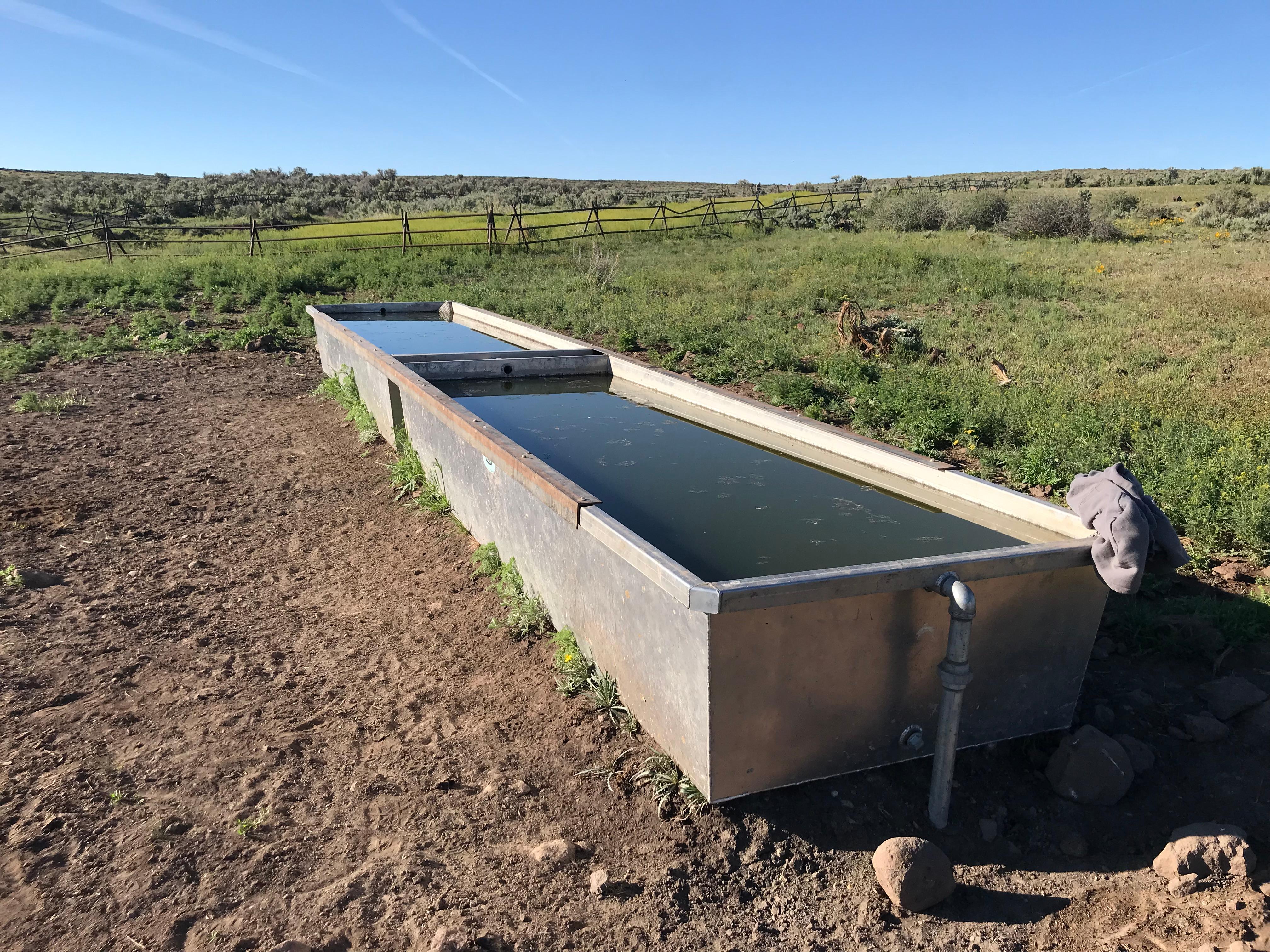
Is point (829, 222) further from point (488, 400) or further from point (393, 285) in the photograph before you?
point (488, 400)

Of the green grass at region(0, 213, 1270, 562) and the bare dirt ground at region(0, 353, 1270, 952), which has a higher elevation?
the green grass at region(0, 213, 1270, 562)

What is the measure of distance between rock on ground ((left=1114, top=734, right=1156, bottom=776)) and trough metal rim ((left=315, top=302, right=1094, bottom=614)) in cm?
75

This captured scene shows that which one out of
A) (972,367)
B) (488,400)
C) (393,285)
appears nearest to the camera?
(488,400)

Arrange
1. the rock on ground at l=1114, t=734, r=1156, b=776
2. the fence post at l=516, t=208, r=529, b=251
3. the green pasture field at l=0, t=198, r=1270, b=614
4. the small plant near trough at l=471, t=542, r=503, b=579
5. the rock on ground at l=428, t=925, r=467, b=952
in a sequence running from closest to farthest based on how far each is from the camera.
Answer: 1. the rock on ground at l=428, t=925, r=467, b=952
2. the rock on ground at l=1114, t=734, r=1156, b=776
3. the small plant near trough at l=471, t=542, r=503, b=579
4. the green pasture field at l=0, t=198, r=1270, b=614
5. the fence post at l=516, t=208, r=529, b=251

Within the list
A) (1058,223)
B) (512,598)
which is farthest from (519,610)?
(1058,223)

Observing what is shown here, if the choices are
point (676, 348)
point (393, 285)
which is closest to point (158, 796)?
point (676, 348)

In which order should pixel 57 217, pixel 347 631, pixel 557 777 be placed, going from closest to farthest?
pixel 557 777 → pixel 347 631 → pixel 57 217

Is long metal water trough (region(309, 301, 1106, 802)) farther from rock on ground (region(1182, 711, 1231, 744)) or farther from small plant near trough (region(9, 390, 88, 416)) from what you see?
small plant near trough (region(9, 390, 88, 416))

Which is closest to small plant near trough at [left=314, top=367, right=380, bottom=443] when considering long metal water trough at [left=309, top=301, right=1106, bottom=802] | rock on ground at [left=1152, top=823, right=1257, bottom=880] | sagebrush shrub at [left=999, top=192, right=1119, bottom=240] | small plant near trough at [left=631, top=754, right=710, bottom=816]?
long metal water trough at [left=309, top=301, right=1106, bottom=802]

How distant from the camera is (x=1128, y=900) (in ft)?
7.93

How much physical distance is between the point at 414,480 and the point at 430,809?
128 inches

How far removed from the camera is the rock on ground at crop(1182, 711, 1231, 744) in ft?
9.96

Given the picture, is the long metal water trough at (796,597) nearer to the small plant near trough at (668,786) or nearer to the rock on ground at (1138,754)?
the small plant near trough at (668,786)

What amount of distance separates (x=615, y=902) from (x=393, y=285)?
1351cm
